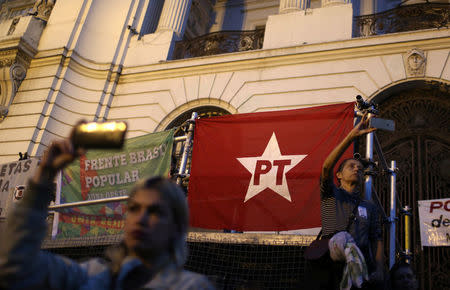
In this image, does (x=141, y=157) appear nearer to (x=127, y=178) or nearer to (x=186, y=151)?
(x=127, y=178)

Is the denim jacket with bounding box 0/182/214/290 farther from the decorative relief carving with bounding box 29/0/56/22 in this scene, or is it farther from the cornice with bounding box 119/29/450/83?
the decorative relief carving with bounding box 29/0/56/22

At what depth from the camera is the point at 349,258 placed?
11.8ft

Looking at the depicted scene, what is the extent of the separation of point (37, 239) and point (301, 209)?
14.8 feet

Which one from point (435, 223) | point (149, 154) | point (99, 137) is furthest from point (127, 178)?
point (99, 137)

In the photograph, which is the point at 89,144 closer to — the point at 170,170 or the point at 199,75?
the point at 170,170

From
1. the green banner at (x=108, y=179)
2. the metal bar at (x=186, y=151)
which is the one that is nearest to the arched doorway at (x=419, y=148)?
the metal bar at (x=186, y=151)

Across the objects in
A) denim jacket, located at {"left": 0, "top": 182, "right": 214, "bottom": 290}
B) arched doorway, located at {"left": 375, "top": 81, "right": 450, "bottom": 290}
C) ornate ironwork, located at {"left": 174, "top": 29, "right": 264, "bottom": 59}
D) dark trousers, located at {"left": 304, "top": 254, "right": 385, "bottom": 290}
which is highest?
ornate ironwork, located at {"left": 174, "top": 29, "right": 264, "bottom": 59}

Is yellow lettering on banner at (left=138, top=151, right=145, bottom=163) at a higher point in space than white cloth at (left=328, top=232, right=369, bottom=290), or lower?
higher

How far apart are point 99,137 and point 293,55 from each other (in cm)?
1004

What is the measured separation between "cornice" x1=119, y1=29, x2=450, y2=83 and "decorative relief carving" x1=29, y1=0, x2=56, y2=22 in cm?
381

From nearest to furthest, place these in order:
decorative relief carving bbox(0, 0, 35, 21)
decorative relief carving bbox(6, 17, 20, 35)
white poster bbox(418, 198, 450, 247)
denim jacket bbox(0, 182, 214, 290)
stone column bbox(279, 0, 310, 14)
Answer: denim jacket bbox(0, 182, 214, 290) < white poster bbox(418, 198, 450, 247) < stone column bbox(279, 0, 310, 14) < decorative relief carving bbox(6, 17, 20, 35) < decorative relief carving bbox(0, 0, 35, 21)

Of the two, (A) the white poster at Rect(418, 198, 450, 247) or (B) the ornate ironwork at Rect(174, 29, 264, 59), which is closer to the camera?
(A) the white poster at Rect(418, 198, 450, 247)

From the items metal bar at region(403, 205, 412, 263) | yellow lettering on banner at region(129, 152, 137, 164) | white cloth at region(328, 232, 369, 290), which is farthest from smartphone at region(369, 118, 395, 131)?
yellow lettering on banner at region(129, 152, 137, 164)

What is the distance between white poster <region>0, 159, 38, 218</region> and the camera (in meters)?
9.03
